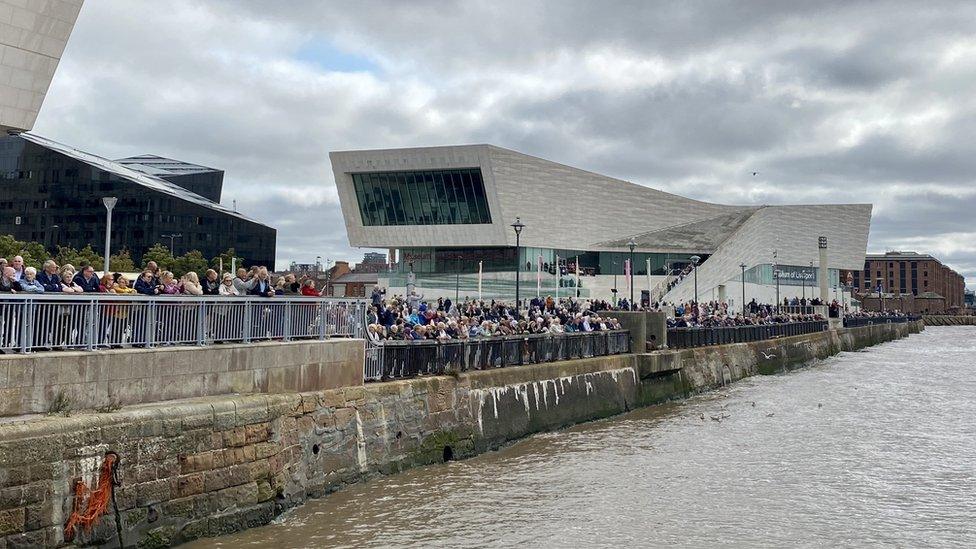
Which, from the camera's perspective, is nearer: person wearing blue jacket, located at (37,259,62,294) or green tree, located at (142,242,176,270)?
person wearing blue jacket, located at (37,259,62,294)

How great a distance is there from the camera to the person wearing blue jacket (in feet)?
36.9

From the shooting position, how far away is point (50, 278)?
1141 cm

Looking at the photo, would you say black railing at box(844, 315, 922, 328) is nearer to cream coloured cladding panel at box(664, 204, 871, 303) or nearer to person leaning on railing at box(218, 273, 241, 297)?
cream coloured cladding panel at box(664, 204, 871, 303)

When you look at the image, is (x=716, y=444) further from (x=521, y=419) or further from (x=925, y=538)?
(x=925, y=538)

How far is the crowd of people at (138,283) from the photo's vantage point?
1083 centimetres

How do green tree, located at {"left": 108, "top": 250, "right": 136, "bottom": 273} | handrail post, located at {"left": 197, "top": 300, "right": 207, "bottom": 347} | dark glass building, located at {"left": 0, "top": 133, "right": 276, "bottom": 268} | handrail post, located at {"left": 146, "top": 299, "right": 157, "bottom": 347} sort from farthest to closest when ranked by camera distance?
dark glass building, located at {"left": 0, "top": 133, "right": 276, "bottom": 268} → green tree, located at {"left": 108, "top": 250, "right": 136, "bottom": 273} → handrail post, located at {"left": 197, "top": 300, "right": 207, "bottom": 347} → handrail post, located at {"left": 146, "top": 299, "right": 157, "bottom": 347}

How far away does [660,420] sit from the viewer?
24766mm

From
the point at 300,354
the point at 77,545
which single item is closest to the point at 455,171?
the point at 300,354

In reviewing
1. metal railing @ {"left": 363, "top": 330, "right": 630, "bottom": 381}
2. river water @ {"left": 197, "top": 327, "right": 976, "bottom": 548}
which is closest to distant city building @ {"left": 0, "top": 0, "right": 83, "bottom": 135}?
metal railing @ {"left": 363, "top": 330, "right": 630, "bottom": 381}

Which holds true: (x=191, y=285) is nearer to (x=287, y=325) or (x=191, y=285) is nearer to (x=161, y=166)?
(x=287, y=325)

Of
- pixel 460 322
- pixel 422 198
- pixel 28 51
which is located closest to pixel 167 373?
pixel 460 322

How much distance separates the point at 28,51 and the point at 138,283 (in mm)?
12333

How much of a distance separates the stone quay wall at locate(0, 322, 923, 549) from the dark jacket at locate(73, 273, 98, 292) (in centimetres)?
196

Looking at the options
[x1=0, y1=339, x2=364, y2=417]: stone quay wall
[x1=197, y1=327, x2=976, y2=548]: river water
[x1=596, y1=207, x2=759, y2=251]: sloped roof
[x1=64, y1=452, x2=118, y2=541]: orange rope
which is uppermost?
[x1=596, y1=207, x2=759, y2=251]: sloped roof
